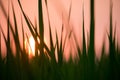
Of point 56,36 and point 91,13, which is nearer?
point 91,13

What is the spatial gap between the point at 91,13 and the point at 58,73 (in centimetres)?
15

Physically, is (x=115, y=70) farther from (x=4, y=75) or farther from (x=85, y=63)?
(x=4, y=75)

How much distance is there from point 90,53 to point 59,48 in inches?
5.3

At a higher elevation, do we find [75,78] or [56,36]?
[56,36]

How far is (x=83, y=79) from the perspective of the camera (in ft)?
1.55

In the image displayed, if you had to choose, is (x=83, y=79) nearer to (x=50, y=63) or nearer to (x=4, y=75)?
(x=50, y=63)

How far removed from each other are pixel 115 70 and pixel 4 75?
0.26m

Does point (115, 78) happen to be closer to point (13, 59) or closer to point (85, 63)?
point (85, 63)

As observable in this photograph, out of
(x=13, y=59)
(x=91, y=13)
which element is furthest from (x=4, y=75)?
(x=91, y=13)

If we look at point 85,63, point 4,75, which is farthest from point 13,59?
point 85,63

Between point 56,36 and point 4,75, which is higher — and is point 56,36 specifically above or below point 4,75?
above

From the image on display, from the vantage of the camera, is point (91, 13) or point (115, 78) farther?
point (115, 78)

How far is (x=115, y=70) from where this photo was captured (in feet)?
1.67

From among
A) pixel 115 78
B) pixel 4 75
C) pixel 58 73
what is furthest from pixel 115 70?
pixel 4 75
